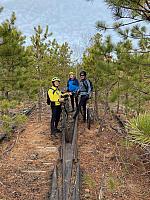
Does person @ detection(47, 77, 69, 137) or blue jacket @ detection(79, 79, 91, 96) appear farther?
blue jacket @ detection(79, 79, 91, 96)

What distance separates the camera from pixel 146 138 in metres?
2.03

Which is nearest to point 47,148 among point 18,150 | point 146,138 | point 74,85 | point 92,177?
point 18,150

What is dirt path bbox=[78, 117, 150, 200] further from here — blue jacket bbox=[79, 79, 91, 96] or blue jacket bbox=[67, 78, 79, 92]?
blue jacket bbox=[67, 78, 79, 92]

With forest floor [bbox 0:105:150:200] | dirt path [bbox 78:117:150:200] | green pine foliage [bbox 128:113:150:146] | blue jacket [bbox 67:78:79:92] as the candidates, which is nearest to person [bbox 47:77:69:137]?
forest floor [bbox 0:105:150:200]

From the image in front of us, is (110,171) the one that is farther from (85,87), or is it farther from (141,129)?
(141,129)

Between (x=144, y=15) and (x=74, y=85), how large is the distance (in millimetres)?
8424

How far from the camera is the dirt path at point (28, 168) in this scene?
699 cm

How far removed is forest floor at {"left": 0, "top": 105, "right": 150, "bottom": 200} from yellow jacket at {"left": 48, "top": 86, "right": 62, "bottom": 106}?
1.42 metres

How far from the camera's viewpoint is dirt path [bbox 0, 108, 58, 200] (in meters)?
6.99

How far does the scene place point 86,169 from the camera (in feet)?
27.7

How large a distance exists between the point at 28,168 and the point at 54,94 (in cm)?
306

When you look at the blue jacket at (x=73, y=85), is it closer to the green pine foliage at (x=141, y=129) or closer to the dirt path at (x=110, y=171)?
the dirt path at (x=110, y=171)

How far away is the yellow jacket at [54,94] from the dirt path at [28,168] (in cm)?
144

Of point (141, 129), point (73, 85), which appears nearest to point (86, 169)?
point (73, 85)
